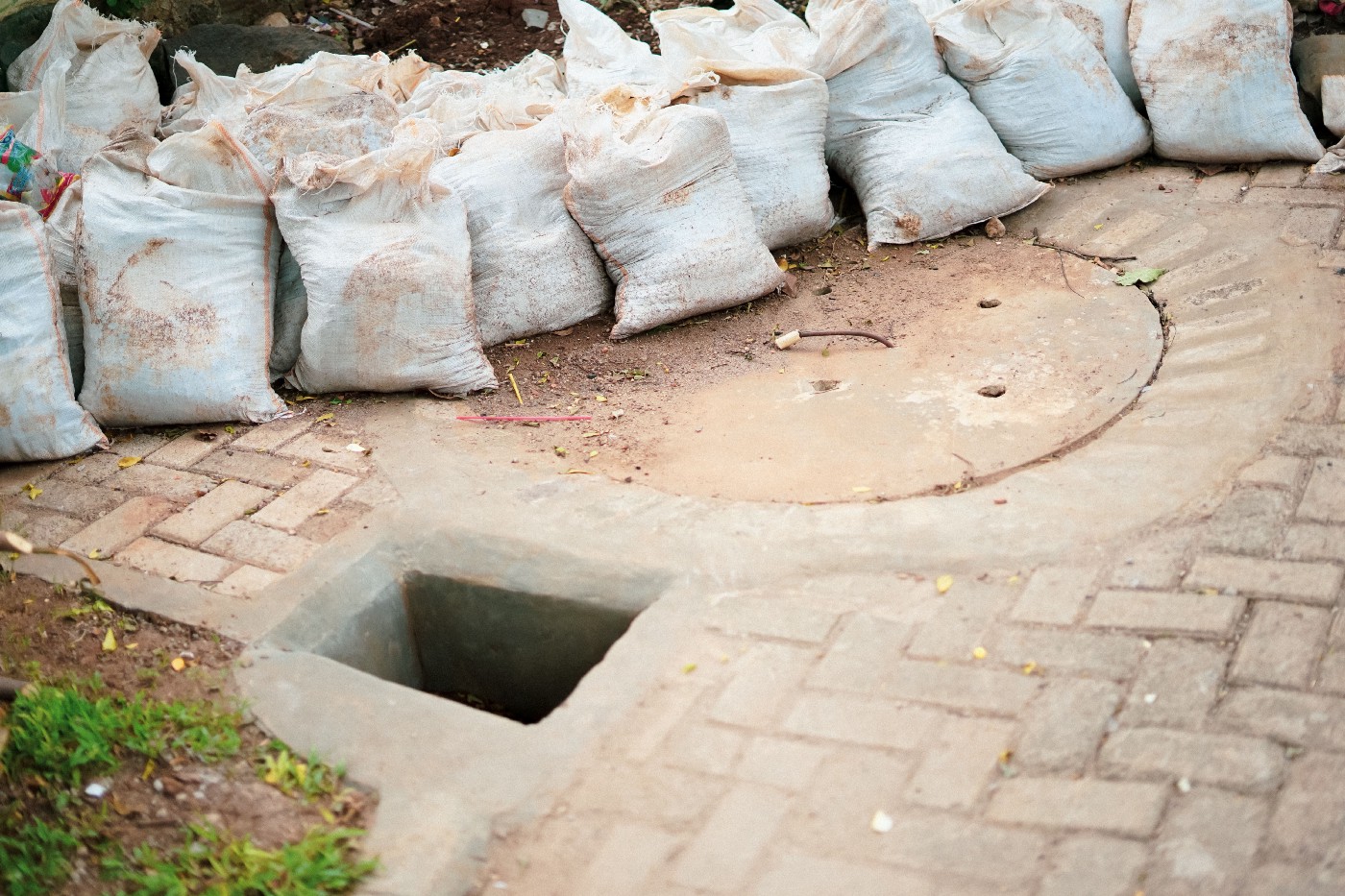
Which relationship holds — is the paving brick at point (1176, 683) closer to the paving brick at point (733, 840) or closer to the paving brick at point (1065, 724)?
the paving brick at point (1065, 724)

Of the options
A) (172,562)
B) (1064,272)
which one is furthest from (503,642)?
(1064,272)

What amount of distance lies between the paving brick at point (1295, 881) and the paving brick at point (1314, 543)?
0.79 m

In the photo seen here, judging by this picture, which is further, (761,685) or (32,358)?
(32,358)

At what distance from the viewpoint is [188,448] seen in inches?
126

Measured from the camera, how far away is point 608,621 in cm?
253

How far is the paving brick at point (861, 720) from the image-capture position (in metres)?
2.11

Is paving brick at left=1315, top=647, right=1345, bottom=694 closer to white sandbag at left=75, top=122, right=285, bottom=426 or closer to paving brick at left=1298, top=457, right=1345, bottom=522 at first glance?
paving brick at left=1298, top=457, right=1345, bottom=522

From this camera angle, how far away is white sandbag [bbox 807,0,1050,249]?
3932mm

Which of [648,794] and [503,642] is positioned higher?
[648,794]

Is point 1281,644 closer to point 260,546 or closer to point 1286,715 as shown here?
point 1286,715

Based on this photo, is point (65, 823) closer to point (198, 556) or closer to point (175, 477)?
point (198, 556)

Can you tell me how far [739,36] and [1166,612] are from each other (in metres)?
2.65

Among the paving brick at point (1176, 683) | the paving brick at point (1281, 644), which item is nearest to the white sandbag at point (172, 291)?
the paving brick at point (1176, 683)

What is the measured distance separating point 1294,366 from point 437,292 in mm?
2157
